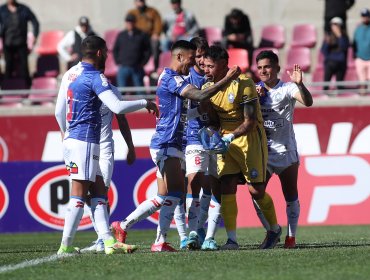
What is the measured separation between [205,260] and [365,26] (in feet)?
38.8

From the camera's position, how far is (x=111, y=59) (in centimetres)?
2233

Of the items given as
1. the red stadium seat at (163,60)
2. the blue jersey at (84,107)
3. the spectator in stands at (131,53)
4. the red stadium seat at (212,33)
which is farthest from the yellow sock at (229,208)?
the red stadium seat at (212,33)

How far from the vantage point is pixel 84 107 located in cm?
1000

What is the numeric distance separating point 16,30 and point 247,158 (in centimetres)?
1155

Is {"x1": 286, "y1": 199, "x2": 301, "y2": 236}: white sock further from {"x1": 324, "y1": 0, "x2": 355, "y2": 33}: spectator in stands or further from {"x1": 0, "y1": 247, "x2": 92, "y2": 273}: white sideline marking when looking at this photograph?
→ {"x1": 324, "y1": 0, "x2": 355, "y2": 33}: spectator in stands

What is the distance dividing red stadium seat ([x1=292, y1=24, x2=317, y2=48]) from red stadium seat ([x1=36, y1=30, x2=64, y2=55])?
17.2 ft

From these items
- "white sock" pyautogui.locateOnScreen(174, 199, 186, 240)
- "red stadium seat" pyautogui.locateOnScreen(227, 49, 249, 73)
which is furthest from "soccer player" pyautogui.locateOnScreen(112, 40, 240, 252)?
"red stadium seat" pyautogui.locateOnScreen(227, 49, 249, 73)

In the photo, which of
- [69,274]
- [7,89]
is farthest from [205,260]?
[7,89]

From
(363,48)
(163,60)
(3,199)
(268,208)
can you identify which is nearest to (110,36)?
(163,60)

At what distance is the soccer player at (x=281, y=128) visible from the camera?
11148 mm

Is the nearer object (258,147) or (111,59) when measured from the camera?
(258,147)

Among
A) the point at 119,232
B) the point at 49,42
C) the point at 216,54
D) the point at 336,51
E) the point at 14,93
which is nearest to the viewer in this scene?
the point at 216,54

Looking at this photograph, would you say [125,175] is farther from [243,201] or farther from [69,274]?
[69,274]

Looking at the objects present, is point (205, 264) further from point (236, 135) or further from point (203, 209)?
point (203, 209)
